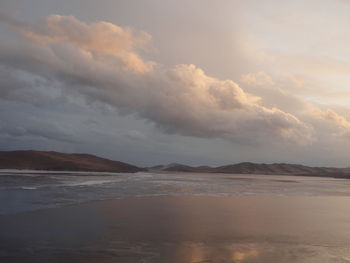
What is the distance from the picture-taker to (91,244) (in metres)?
6.82

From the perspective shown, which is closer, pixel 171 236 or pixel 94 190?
pixel 171 236

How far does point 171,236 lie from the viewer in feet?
25.5

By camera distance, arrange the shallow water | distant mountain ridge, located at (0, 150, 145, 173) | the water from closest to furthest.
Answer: the shallow water, the water, distant mountain ridge, located at (0, 150, 145, 173)

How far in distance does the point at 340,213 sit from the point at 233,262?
9491 mm

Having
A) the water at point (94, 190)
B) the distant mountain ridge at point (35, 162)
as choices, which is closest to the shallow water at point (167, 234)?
the water at point (94, 190)

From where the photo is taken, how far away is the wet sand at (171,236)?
6.09 m

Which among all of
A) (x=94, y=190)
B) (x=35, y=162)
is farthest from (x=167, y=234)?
(x=35, y=162)

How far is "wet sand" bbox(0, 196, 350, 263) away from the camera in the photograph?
6.09 m

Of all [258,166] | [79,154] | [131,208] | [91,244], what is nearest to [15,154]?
[79,154]

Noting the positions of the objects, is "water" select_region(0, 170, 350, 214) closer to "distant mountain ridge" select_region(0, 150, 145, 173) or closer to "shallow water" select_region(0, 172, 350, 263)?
"shallow water" select_region(0, 172, 350, 263)

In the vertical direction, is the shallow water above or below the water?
above

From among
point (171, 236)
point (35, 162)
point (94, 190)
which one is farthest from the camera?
point (35, 162)

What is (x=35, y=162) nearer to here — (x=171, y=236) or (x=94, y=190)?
(x=94, y=190)

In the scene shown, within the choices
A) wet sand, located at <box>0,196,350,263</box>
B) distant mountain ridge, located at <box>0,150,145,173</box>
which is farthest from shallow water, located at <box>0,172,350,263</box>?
distant mountain ridge, located at <box>0,150,145,173</box>
